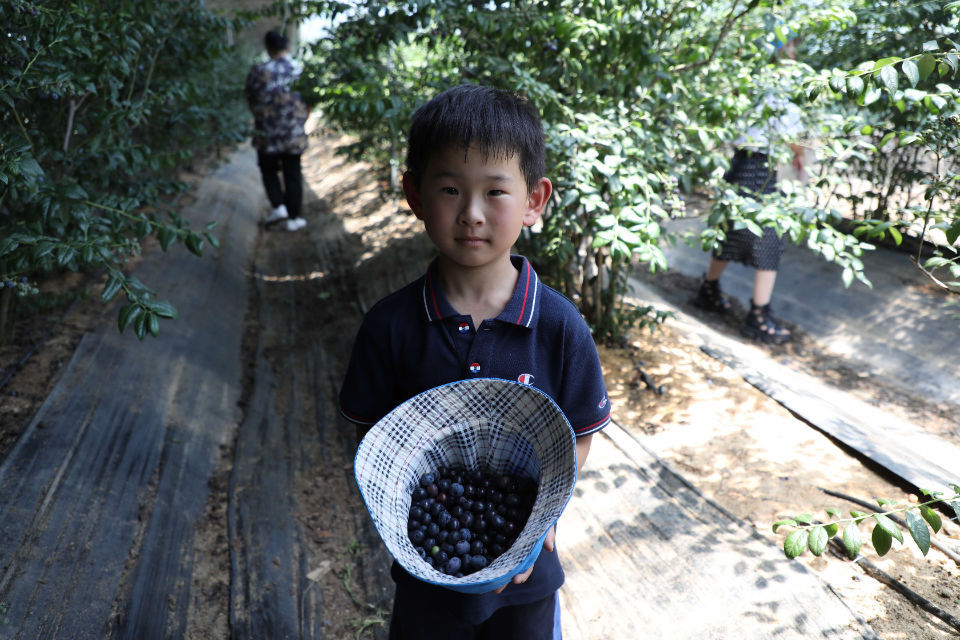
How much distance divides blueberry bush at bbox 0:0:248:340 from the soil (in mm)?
368

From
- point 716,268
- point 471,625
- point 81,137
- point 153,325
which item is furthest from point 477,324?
point 716,268

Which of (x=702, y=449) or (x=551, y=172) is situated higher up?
(x=551, y=172)

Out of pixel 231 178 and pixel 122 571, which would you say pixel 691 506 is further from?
pixel 231 178

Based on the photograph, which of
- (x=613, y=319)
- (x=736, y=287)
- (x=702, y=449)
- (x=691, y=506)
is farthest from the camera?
(x=736, y=287)

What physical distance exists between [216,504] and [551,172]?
1892mm

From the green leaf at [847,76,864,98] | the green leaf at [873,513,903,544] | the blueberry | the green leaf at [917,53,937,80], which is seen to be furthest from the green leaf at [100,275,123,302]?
the green leaf at [917,53,937,80]

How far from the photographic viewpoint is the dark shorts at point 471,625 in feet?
4.28

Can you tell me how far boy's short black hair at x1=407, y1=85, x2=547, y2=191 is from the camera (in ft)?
3.84

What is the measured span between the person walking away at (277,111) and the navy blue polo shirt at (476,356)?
4.22 meters

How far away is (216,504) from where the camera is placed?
8.09 feet

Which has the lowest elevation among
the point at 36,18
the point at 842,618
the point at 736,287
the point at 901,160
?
the point at 736,287

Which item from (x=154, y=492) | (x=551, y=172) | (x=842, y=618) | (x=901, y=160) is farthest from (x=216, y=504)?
(x=901, y=160)

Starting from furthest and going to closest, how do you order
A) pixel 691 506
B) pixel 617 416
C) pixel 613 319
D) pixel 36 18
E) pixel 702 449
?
pixel 613 319 < pixel 617 416 < pixel 702 449 < pixel 691 506 < pixel 36 18

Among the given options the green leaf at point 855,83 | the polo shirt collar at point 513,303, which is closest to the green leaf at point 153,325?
the polo shirt collar at point 513,303
